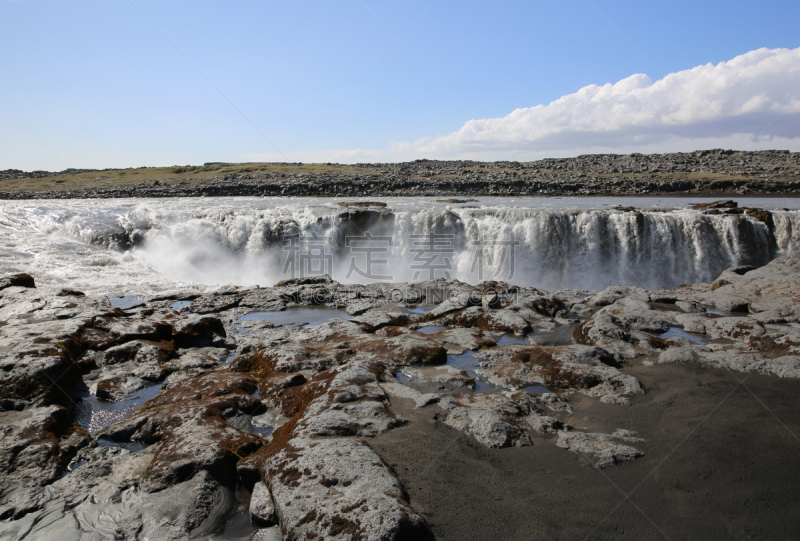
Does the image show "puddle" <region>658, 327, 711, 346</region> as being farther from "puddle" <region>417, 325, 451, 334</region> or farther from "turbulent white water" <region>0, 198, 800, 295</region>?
"turbulent white water" <region>0, 198, 800, 295</region>

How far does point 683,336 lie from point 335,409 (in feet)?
22.6

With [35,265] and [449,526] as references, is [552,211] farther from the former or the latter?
[35,265]

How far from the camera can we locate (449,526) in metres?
3.13

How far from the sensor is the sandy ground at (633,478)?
3137 mm

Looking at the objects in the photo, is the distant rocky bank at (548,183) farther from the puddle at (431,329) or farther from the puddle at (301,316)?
the puddle at (431,329)

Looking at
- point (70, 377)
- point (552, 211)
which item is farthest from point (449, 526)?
point (552, 211)

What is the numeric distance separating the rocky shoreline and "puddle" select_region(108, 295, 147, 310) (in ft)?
6.79

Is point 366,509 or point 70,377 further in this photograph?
point 70,377

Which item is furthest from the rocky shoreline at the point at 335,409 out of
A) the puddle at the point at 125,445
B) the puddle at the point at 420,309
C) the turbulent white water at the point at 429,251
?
the turbulent white water at the point at 429,251

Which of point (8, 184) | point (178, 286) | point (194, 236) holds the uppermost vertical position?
point (8, 184)

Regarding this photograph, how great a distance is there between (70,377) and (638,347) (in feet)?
29.5

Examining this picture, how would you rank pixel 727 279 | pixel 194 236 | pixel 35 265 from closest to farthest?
pixel 727 279, pixel 35 265, pixel 194 236

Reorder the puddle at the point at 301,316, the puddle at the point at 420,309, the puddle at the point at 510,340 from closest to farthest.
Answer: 1. the puddle at the point at 510,340
2. the puddle at the point at 301,316
3. the puddle at the point at 420,309

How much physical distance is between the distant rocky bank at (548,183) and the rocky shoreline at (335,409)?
27.9 metres
